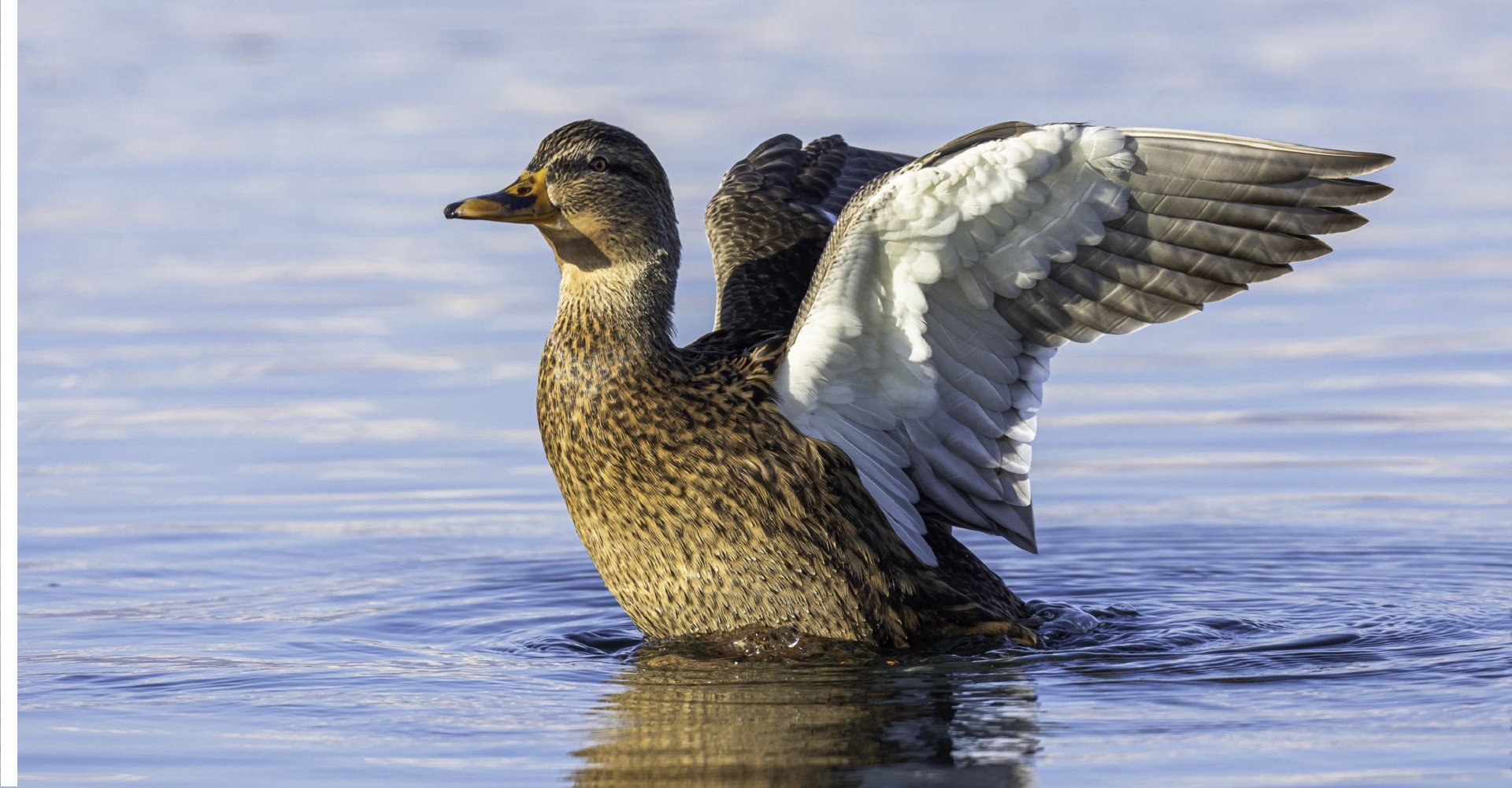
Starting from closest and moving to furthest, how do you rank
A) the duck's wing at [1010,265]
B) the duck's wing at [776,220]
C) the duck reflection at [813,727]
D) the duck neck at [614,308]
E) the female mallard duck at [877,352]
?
the duck reflection at [813,727], the duck's wing at [1010,265], the female mallard duck at [877,352], the duck neck at [614,308], the duck's wing at [776,220]

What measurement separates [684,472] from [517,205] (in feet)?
3.60

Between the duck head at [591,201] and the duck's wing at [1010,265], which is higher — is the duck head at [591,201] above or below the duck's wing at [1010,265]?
above

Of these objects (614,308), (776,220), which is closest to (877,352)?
(614,308)

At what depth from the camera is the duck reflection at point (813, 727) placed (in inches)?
240

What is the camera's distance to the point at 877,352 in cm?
738

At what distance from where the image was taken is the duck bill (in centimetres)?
777

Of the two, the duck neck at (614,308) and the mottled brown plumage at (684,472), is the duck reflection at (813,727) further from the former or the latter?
the duck neck at (614,308)

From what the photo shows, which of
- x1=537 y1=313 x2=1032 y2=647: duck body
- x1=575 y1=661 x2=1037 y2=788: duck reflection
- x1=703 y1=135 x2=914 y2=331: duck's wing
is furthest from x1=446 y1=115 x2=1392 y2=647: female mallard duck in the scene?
x1=575 y1=661 x2=1037 y2=788: duck reflection

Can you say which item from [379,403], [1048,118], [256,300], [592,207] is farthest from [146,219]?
[592,207]

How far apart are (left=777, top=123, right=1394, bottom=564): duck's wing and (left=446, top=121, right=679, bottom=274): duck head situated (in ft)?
2.71

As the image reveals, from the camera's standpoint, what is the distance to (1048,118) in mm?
13711

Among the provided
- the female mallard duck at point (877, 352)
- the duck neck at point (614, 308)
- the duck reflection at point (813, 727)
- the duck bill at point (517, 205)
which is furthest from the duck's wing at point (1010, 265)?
the duck bill at point (517, 205)

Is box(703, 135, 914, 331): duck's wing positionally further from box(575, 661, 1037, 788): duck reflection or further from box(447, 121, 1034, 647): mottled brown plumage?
box(575, 661, 1037, 788): duck reflection

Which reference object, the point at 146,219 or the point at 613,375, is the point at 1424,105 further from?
the point at 613,375
